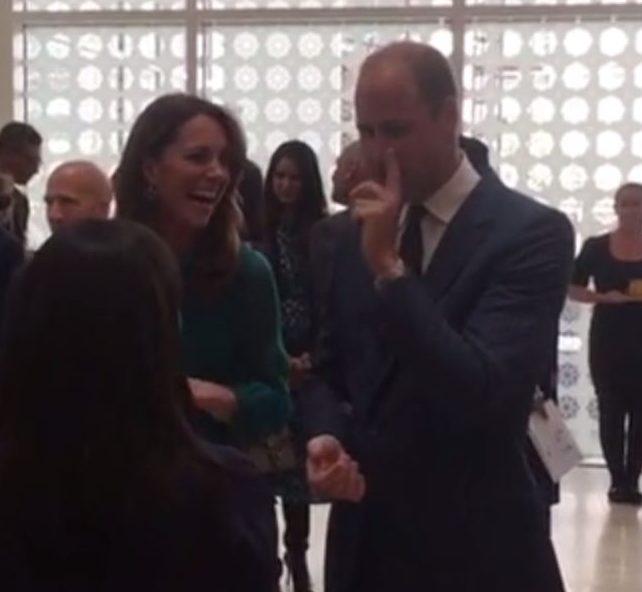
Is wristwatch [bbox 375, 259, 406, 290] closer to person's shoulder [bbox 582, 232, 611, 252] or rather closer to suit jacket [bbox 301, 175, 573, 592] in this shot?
suit jacket [bbox 301, 175, 573, 592]

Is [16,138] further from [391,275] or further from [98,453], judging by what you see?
[98,453]

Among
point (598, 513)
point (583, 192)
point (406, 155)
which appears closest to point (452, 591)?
point (406, 155)

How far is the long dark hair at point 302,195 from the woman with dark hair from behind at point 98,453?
140 inches

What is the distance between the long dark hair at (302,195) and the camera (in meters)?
5.09

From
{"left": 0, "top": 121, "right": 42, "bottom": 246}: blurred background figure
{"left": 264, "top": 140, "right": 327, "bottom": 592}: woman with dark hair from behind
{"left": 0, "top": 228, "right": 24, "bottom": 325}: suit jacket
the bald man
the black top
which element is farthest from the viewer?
the black top

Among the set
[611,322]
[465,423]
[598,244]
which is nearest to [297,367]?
[465,423]

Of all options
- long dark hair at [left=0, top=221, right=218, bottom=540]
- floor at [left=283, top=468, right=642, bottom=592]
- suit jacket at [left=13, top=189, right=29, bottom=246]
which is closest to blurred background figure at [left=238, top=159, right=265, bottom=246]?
suit jacket at [left=13, top=189, right=29, bottom=246]

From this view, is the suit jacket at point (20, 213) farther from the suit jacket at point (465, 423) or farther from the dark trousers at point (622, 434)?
the suit jacket at point (465, 423)

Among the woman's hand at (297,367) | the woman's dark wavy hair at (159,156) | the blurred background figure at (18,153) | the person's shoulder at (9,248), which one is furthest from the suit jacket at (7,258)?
the blurred background figure at (18,153)

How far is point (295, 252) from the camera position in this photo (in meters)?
4.93

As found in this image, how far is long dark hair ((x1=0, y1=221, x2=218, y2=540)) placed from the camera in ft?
4.73

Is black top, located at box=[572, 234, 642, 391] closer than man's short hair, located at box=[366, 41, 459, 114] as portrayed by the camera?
No

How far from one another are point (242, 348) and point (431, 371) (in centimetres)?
69

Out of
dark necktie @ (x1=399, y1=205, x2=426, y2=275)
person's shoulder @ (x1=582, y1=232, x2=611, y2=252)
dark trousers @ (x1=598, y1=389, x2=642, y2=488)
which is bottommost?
dark trousers @ (x1=598, y1=389, x2=642, y2=488)
